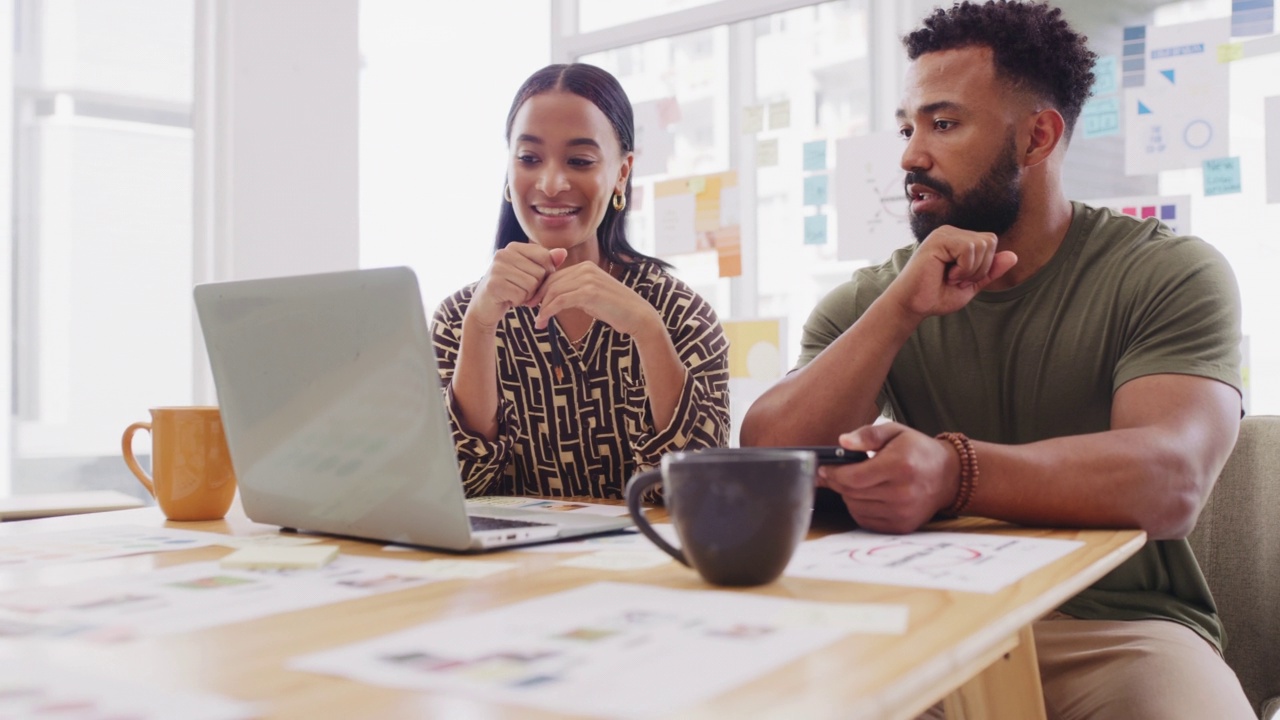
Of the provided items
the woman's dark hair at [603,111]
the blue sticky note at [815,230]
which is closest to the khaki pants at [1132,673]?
the woman's dark hair at [603,111]

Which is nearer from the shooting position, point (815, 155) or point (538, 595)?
point (538, 595)

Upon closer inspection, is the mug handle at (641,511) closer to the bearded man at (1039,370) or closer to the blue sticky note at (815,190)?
the bearded man at (1039,370)

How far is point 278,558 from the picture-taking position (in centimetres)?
77

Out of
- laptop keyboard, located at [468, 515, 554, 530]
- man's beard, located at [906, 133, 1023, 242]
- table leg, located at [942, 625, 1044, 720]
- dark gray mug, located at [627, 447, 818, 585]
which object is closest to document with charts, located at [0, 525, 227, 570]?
laptop keyboard, located at [468, 515, 554, 530]

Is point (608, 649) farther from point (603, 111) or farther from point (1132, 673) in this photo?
point (603, 111)

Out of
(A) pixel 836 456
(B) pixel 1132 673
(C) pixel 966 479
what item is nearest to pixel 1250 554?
(B) pixel 1132 673

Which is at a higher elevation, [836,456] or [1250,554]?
[836,456]

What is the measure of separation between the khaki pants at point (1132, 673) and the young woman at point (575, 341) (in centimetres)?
49

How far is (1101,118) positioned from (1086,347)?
0.91 meters

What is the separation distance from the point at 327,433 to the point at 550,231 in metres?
0.84

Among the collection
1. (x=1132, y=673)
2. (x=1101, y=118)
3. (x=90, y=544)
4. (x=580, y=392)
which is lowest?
(x=1132, y=673)

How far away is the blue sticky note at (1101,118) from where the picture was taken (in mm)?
A: 1967

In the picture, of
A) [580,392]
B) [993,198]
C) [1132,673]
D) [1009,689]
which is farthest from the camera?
[580,392]

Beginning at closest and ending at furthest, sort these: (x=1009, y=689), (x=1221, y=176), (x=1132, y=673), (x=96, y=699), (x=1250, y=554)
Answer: (x=96, y=699)
(x=1009, y=689)
(x=1132, y=673)
(x=1250, y=554)
(x=1221, y=176)
